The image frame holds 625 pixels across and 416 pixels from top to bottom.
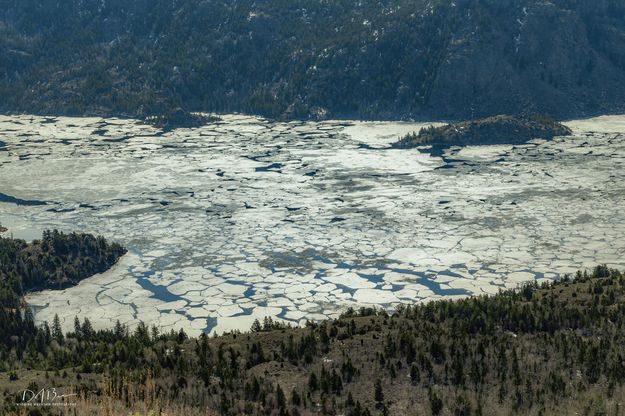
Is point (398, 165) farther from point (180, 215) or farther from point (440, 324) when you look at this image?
point (440, 324)

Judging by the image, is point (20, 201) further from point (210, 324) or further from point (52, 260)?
point (210, 324)

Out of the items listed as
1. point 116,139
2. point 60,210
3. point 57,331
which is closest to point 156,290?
point 57,331

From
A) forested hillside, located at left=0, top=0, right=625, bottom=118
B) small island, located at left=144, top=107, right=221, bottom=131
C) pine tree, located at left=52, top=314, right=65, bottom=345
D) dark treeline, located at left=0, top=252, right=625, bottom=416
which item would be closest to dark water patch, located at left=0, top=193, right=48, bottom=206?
pine tree, located at left=52, top=314, right=65, bottom=345

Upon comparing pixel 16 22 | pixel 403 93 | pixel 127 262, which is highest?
pixel 16 22

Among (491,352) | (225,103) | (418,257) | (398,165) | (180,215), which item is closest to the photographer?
(491,352)

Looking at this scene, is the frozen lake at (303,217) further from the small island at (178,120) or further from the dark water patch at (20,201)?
the small island at (178,120)

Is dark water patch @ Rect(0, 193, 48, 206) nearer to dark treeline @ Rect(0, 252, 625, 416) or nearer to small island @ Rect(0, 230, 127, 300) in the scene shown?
small island @ Rect(0, 230, 127, 300)

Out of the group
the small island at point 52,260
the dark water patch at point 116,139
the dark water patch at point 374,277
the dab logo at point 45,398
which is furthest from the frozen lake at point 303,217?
the dab logo at point 45,398

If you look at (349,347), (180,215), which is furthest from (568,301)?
(180,215)
